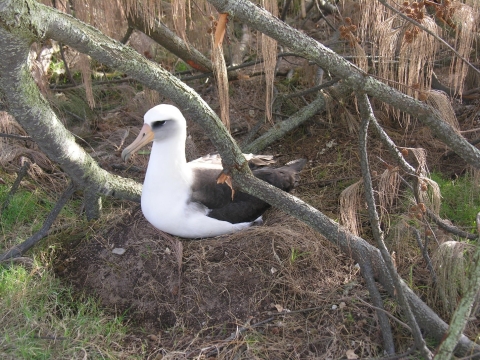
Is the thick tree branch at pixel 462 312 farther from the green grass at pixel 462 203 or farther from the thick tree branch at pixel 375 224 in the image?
the green grass at pixel 462 203

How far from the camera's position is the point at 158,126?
11.1 feet

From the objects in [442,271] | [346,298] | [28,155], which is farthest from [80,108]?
[442,271]

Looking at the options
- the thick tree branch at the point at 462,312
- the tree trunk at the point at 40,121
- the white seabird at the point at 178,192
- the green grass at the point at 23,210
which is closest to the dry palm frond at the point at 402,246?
the white seabird at the point at 178,192

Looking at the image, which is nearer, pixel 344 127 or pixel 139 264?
pixel 139 264

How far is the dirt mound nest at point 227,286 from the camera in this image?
2.95m

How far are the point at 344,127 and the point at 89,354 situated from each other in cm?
294

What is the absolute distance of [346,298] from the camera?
3.09 m

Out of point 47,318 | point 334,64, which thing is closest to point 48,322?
point 47,318

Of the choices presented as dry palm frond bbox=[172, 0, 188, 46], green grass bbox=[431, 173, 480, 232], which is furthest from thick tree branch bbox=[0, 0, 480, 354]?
green grass bbox=[431, 173, 480, 232]

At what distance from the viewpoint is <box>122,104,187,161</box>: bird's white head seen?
3.35 metres

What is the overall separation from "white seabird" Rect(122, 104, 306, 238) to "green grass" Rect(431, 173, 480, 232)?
3.97 ft

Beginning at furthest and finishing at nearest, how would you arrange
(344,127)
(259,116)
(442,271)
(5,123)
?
(259,116), (344,127), (5,123), (442,271)

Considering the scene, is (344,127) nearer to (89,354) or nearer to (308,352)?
(308,352)

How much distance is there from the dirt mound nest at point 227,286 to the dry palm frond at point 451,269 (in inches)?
16.8
